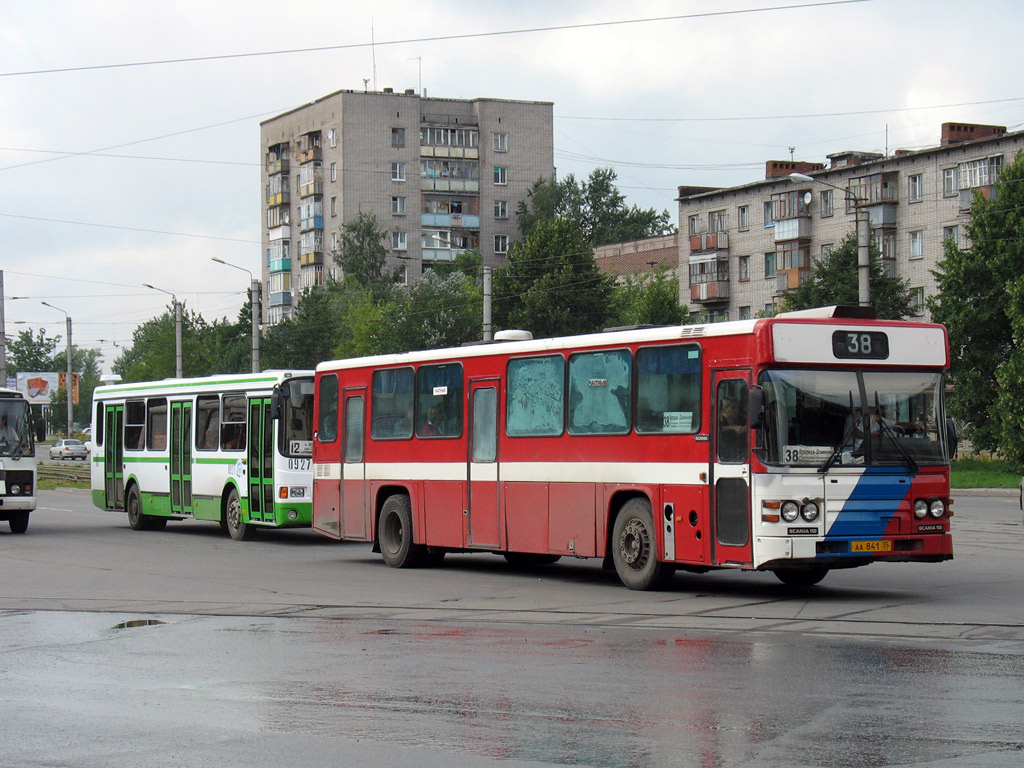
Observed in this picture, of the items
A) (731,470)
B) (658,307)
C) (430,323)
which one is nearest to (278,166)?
(430,323)

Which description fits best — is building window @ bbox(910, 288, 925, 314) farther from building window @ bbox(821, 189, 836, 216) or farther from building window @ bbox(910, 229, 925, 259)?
building window @ bbox(821, 189, 836, 216)

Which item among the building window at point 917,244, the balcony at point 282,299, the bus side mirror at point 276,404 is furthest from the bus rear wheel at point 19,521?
the balcony at point 282,299

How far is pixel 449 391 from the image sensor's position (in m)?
18.6

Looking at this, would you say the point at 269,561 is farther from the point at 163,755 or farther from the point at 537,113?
the point at 537,113

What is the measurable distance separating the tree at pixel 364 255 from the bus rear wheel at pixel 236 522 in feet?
236

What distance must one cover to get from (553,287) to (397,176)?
31.4 meters

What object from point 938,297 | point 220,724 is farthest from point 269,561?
point 938,297

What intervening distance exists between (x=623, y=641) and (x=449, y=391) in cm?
763

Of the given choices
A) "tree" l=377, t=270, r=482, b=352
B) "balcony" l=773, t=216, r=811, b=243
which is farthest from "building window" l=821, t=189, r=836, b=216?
"tree" l=377, t=270, r=482, b=352

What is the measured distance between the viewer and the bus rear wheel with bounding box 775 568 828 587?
15430 mm

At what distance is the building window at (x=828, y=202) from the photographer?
73812mm

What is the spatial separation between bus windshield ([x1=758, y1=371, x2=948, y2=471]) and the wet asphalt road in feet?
4.64

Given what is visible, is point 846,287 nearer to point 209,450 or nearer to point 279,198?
point 209,450

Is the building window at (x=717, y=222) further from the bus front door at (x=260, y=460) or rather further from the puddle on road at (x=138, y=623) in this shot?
the puddle on road at (x=138, y=623)
